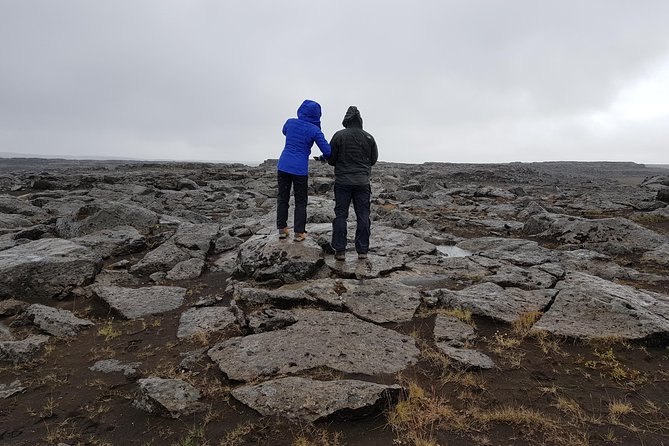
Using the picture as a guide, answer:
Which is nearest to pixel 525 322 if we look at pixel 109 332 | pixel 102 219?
pixel 109 332

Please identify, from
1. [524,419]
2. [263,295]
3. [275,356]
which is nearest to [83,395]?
[275,356]

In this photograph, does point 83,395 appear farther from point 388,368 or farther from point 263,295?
point 388,368

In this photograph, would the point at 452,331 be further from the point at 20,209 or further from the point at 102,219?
the point at 20,209

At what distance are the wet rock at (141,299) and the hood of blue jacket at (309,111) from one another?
520 cm

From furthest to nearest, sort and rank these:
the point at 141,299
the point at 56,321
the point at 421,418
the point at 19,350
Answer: the point at 141,299
the point at 56,321
the point at 19,350
the point at 421,418

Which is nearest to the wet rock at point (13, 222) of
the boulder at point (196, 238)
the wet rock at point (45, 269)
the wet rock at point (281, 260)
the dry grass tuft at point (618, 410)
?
the wet rock at point (45, 269)

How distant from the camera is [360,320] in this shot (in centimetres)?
717

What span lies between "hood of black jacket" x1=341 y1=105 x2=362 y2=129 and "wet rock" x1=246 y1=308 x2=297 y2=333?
15.5ft

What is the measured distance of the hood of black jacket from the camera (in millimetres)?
9156

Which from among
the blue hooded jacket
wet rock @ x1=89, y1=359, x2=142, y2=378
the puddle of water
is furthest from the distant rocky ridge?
the blue hooded jacket

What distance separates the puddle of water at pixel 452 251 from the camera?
11746mm

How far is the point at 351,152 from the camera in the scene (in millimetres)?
9016

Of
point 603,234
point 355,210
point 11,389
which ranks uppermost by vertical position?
point 355,210

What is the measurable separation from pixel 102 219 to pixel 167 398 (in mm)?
9920
